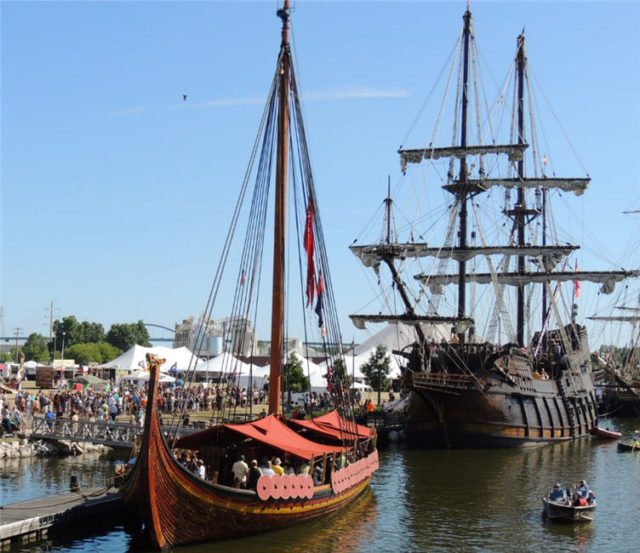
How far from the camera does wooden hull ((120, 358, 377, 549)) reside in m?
20.6

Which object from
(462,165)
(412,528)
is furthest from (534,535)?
(462,165)

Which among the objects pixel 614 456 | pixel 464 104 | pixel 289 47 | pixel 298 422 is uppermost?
pixel 464 104

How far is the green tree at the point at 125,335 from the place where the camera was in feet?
545

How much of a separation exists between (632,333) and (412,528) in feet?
219

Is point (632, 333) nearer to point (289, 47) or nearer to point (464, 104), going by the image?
point (464, 104)

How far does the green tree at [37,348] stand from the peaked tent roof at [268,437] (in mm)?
119274

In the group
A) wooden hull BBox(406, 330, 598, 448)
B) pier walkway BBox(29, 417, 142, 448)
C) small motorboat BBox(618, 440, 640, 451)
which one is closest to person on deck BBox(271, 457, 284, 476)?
pier walkway BBox(29, 417, 142, 448)

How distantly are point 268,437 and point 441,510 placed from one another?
7.69 meters

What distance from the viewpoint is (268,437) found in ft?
80.7

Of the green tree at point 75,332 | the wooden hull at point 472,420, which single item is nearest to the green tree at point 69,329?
the green tree at point 75,332

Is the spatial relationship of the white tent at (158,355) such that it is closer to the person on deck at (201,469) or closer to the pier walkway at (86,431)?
the pier walkway at (86,431)

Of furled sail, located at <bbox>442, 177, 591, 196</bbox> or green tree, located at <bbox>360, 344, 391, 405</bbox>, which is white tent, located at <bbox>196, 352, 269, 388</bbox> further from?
furled sail, located at <bbox>442, 177, 591, 196</bbox>

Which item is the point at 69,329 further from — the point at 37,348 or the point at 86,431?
the point at 86,431

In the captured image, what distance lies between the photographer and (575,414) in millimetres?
53094
